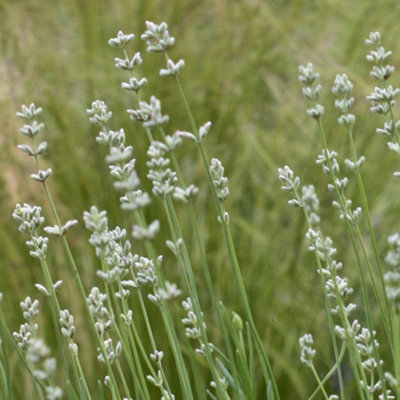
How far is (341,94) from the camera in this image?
0.88 m

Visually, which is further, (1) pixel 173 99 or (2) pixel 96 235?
(1) pixel 173 99

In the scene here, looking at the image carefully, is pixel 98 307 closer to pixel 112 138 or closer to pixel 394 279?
pixel 112 138

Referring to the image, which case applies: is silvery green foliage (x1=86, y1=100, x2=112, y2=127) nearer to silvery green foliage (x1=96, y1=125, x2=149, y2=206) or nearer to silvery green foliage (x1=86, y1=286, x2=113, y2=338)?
silvery green foliage (x1=96, y1=125, x2=149, y2=206)

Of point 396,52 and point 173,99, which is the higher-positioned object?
point 173,99

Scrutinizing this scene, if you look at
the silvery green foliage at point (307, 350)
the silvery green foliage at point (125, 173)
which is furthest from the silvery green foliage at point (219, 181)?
the silvery green foliage at point (307, 350)

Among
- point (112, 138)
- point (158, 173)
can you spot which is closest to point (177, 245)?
point (158, 173)

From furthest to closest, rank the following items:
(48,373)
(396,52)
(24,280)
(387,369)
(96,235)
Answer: (396,52)
(24,280)
(387,369)
(96,235)
(48,373)

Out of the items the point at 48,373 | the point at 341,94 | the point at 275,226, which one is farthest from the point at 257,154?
the point at 48,373

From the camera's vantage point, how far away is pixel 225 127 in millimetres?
2707

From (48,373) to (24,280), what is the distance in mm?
1819

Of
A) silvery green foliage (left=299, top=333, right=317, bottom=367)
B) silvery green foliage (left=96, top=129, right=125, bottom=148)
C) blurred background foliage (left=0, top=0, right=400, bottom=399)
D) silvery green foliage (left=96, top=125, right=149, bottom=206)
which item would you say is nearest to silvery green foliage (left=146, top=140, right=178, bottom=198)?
silvery green foliage (left=96, top=125, right=149, bottom=206)

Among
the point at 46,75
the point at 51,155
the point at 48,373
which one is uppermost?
the point at 46,75

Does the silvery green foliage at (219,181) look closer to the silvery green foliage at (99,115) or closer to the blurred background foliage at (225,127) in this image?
the silvery green foliage at (99,115)

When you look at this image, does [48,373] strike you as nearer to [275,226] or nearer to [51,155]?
[275,226]
